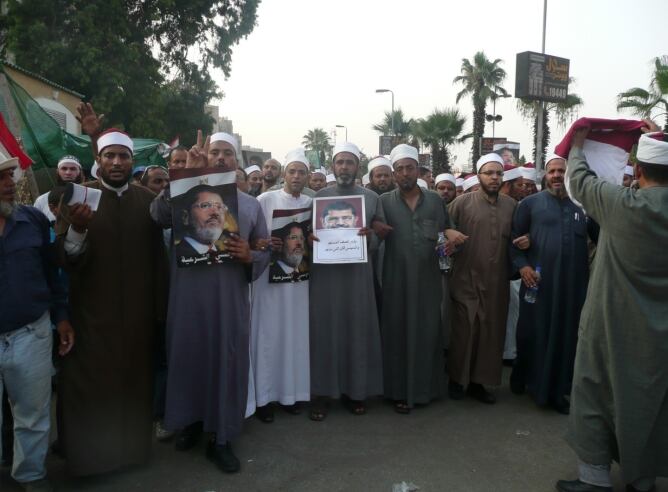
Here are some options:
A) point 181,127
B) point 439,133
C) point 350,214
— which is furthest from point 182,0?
point 350,214

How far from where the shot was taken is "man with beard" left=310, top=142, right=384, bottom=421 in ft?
15.2

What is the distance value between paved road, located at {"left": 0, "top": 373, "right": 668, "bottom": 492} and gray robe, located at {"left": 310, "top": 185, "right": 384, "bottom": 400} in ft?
0.89

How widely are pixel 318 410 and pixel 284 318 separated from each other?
2.74 feet

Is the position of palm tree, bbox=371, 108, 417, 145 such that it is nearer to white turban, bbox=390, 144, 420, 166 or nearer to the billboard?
the billboard

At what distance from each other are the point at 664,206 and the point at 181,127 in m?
22.1

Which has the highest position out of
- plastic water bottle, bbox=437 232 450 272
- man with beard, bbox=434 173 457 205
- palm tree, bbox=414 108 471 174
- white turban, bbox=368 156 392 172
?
palm tree, bbox=414 108 471 174

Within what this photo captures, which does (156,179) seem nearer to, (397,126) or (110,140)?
(110,140)

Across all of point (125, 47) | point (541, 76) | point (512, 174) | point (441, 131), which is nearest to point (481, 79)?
point (441, 131)

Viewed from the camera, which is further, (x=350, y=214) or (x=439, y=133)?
(x=439, y=133)

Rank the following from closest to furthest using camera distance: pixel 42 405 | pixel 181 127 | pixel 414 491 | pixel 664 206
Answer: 1. pixel 664 206
2. pixel 42 405
3. pixel 414 491
4. pixel 181 127

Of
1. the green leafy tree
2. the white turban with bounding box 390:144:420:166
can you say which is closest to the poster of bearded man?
the white turban with bounding box 390:144:420:166

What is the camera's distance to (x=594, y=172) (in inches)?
133

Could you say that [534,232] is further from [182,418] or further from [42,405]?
[42,405]

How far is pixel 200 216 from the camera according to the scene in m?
3.56
